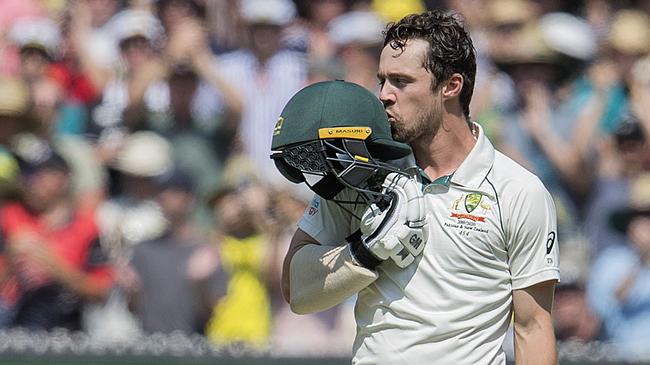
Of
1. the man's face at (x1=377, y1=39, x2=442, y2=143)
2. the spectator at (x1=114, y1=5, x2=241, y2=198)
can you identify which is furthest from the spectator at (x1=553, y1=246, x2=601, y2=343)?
the man's face at (x1=377, y1=39, x2=442, y2=143)

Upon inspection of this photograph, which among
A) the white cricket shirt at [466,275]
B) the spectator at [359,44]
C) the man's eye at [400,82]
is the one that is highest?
the man's eye at [400,82]

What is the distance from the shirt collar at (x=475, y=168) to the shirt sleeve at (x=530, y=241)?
0.43 ft

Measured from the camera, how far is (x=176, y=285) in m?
6.73

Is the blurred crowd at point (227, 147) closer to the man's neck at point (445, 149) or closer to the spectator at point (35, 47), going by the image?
the spectator at point (35, 47)

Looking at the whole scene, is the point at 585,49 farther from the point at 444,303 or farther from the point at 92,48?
the point at 444,303

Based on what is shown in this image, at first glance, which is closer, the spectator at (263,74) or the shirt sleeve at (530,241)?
the shirt sleeve at (530,241)

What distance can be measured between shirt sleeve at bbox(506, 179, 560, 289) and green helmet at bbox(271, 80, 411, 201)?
14.6 inches

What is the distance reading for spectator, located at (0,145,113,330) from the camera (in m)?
6.76

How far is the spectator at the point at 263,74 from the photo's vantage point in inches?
283

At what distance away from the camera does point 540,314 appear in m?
3.53

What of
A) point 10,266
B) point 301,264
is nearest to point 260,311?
point 10,266

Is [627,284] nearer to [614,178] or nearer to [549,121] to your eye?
[614,178]

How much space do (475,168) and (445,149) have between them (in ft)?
0.39

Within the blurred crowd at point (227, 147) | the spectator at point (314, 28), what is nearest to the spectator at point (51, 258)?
the blurred crowd at point (227, 147)
